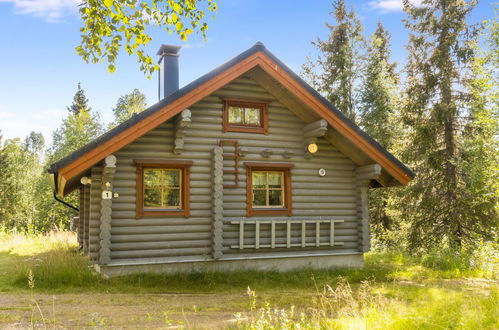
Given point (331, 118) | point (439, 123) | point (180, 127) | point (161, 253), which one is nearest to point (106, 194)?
point (161, 253)

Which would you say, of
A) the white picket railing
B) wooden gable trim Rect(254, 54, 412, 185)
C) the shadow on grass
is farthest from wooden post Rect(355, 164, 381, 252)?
the shadow on grass

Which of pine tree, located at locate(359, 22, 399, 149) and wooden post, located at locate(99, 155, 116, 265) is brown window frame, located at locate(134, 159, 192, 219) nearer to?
wooden post, located at locate(99, 155, 116, 265)

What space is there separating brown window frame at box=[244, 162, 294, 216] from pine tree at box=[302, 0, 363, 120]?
572 inches

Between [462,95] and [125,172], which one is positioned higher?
[462,95]

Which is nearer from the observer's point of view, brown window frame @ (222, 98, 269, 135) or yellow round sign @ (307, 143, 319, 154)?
brown window frame @ (222, 98, 269, 135)

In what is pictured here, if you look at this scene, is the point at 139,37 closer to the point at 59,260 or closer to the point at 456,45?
the point at 59,260

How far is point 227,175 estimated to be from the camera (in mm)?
10836

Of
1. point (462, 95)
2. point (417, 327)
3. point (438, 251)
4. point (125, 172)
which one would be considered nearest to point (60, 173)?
point (125, 172)

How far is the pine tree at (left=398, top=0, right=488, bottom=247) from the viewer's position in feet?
49.0

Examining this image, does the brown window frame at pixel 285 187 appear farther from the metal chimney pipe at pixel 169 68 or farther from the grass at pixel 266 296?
the metal chimney pipe at pixel 169 68

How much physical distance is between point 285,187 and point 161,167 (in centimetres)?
358

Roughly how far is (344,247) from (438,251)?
356 centimetres

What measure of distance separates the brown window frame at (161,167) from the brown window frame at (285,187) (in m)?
1.66

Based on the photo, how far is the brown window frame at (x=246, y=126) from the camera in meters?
11.0
